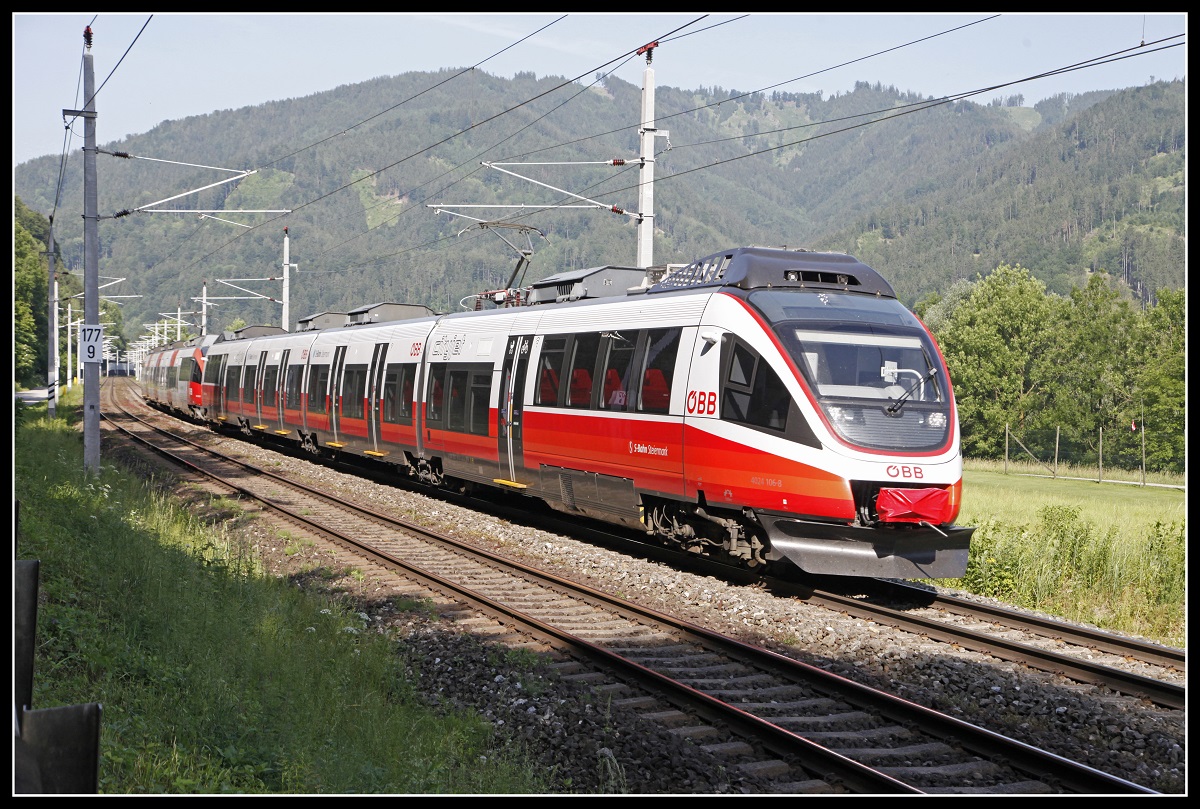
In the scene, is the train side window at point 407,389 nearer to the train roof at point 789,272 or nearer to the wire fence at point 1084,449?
the train roof at point 789,272

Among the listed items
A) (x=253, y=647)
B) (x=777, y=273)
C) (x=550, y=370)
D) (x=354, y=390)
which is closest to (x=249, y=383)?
(x=354, y=390)

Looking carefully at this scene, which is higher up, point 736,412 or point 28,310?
point 28,310

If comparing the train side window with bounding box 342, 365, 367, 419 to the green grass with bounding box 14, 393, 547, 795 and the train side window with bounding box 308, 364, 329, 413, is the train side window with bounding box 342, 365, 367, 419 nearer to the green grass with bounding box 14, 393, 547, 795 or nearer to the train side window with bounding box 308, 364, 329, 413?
the train side window with bounding box 308, 364, 329, 413

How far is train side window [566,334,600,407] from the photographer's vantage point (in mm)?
13867

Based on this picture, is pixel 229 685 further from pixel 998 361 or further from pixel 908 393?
pixel 998 361

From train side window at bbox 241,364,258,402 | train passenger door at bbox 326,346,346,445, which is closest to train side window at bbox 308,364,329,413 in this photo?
train passenger door at bbox 326,346,346,445

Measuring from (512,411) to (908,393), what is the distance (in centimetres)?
668

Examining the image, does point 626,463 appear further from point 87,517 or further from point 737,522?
point 87,517

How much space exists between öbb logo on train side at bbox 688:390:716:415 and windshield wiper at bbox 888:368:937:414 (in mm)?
1840

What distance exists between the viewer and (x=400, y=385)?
20641mm

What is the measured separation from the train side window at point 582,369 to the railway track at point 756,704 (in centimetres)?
255

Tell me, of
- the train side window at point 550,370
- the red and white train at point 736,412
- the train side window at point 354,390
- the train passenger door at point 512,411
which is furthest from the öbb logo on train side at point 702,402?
the train side window at point 354,390

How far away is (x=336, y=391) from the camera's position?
2450 cm
